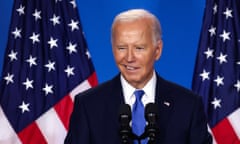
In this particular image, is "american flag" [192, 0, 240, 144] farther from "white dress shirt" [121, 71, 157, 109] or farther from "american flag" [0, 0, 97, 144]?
"white dress shirt" [121, 71, 157, 109]

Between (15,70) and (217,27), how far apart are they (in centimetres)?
144

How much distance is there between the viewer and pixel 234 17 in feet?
10.7

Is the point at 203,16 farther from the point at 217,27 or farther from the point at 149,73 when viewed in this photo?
the point at 149,73

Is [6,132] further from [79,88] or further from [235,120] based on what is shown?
[235,120]

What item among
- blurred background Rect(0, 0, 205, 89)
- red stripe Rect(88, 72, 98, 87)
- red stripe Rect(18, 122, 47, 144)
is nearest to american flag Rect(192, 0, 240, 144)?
blurred background Rect(0, 0, 205, 89)

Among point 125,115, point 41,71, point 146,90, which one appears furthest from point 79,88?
point 125,115

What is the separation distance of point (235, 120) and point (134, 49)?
5.89 ft

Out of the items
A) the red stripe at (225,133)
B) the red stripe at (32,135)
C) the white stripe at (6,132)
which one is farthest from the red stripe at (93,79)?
the red stripe at (225,133)

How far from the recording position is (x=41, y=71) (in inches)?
129

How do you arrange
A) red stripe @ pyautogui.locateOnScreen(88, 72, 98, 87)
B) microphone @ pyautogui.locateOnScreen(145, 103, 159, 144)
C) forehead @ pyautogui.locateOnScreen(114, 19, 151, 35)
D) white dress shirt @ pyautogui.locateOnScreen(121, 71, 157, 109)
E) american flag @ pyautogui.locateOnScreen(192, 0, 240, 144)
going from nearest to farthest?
1. microphone @ pyautogui.locateOnScreen(145, 103, 159, 144)
2. forehead @ pyautogui.locateOnScreen(114, 19, 151, 35)
3. white dress shirt @ pyautogui.locateOnScreen(121, 71, 157, 109)
4. american flag @ pyautogui.locateOnScreen(192, 0, 240, 144)
5. red stripe @ pyautogui.locateOnScreen(88, 72, 98, 87)

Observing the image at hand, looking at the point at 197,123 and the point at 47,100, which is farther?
the point at 47,100

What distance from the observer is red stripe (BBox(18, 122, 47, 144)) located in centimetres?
329

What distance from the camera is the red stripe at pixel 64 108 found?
3.32 meters

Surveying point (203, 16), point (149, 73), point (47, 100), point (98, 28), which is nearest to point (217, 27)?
point (203, 16)
